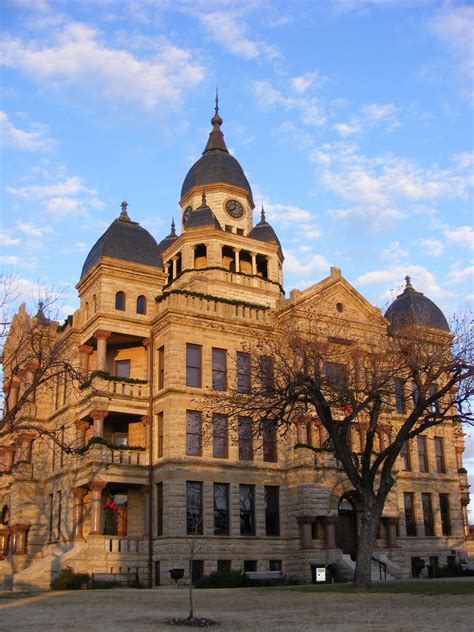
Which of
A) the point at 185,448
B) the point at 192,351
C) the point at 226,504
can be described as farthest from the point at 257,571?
the point at 192,351

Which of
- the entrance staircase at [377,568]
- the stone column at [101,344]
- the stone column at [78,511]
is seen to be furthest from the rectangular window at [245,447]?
the stone column at [78,511]

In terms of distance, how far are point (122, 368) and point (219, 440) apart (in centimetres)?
727

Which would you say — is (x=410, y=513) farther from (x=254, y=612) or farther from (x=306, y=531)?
(x=254, y=612)

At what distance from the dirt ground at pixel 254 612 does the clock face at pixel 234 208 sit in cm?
3277

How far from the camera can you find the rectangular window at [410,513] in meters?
44.2

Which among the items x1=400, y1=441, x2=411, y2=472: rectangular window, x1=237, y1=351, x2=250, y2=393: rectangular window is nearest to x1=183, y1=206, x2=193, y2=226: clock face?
x1=237, y1=351, x2=250, y2=393: rectangular window

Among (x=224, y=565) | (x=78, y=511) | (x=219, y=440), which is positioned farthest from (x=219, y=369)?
(x=78, y=511)

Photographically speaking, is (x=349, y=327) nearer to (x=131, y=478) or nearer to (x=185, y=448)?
(x=185, y=448)

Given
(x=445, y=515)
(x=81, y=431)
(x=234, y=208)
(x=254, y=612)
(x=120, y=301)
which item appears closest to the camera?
(x=254, y=612)

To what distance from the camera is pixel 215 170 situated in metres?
54.3

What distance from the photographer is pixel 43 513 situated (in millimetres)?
42625

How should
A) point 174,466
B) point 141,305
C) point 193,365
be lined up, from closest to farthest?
point 174,466, point 193,365, point 141,305

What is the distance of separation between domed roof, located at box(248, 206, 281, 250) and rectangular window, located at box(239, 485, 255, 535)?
2020 centimetres

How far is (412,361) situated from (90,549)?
686 inches
